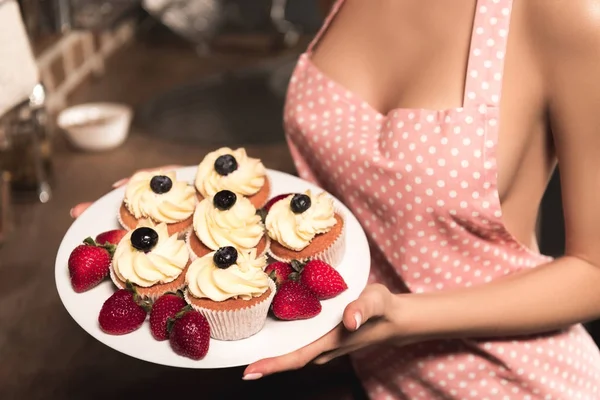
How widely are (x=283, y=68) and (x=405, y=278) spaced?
121cm

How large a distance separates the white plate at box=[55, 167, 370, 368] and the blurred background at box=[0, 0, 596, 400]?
0.22 meters

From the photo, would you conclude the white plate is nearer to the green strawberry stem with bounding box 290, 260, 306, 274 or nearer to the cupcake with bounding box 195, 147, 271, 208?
the green strawberry stem with bounding box 290, 260, 306, 274

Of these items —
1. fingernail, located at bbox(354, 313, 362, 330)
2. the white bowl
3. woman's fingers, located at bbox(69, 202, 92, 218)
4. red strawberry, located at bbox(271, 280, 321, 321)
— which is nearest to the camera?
fingernail, located at bbox(354, 313, 362, 330)

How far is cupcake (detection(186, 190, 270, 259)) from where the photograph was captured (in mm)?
1045

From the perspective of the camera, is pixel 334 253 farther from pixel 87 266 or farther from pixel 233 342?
pixel 87 266

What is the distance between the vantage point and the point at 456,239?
3.34ft

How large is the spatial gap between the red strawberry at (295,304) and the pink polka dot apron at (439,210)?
0.21 m

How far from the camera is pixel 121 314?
0.86 meters

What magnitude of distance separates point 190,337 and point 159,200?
13.0 inches

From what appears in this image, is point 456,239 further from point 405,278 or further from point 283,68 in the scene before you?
point 283,68

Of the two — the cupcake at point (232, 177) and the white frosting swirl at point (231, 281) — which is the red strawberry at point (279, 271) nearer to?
the white frosting swirl at point (231, 281)

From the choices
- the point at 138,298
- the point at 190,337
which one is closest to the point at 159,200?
the point at 138,298

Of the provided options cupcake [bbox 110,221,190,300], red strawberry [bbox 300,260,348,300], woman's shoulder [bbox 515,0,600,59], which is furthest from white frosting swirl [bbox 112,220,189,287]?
woman's shoulder [bbox 515,0,600,59]

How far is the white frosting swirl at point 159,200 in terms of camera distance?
1089 mm
